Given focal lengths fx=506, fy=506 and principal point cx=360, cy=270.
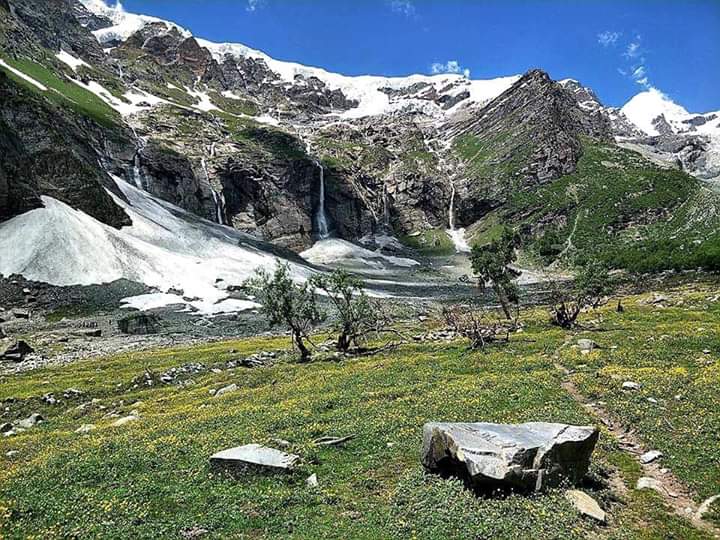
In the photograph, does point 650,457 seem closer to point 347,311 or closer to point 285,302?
point 347,311

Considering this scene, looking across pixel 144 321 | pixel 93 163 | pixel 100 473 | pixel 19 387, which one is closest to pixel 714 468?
pixel 100 473

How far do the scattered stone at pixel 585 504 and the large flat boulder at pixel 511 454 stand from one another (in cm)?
51

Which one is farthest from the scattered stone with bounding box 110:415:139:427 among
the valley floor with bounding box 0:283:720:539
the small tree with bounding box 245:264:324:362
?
the small tree with bounding box 245:264:324:362

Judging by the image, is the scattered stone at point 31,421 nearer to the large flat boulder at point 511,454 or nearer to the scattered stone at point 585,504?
the large flat boulder at point 511,454

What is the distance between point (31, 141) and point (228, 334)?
91.1m

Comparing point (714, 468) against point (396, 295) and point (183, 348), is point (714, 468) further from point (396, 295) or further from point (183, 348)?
point (396, 295)

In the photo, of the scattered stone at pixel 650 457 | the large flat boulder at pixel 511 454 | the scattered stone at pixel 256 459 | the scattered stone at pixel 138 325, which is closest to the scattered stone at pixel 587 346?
the scattered stone at pixel 650 457

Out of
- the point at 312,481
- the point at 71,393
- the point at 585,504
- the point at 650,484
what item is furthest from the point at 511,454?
the point at 71,393

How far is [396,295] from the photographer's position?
137250 millimetres

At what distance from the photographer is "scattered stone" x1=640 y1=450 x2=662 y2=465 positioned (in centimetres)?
1673

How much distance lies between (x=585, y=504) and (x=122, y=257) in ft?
404

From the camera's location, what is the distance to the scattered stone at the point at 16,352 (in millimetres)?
57656

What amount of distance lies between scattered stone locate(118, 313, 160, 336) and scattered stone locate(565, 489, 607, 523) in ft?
257

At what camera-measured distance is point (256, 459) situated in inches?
663
